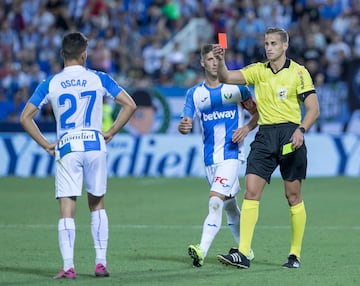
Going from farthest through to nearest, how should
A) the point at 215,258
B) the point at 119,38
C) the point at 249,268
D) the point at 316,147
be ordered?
1. the point at 119,38
2. the point at 316,147
3. the point at 215,258
4. the point at 249,268

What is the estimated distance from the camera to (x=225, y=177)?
986cm

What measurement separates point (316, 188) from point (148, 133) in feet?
14.9

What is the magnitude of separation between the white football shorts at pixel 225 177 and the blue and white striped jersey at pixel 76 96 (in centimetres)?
153

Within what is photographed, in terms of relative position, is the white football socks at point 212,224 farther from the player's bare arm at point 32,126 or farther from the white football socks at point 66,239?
the player's bare arm at point 32,126

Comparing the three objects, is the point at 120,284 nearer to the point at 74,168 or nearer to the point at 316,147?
the point at 74,168

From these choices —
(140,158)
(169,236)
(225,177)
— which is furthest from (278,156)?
(140,158)

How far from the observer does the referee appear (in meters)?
9.45

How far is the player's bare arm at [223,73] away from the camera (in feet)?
31.1

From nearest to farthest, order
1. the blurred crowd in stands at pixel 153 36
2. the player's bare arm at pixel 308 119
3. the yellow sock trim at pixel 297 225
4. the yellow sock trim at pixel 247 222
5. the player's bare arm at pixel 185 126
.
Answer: the player's bare arm at pixel 308 119, the yellow sock trim at pixel 247 222, the yellow sock trim at pixel 297 225, the player's bare arm at pixel 185 126, the blurred crowd in stands at pixel 153 36

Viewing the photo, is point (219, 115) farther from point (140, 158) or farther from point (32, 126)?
point (140, 158)

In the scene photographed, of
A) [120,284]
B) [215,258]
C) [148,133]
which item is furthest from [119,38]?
[120,284]

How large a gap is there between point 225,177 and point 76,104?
6.08 ft

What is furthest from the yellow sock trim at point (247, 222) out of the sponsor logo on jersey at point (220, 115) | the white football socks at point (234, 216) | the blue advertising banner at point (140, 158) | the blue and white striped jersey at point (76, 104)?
the blue advertising banner at point (140, 158)

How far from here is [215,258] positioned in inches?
401
